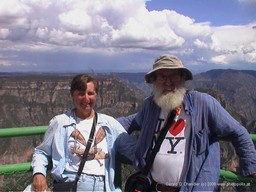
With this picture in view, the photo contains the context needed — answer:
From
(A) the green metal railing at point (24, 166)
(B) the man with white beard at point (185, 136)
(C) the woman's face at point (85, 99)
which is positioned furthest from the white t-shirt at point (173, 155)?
(C) the woman's face at point (85, 99)

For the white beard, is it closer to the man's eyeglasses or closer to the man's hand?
the man's eyeglasses

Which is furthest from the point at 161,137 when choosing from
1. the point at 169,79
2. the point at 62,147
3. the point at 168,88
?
the point at 62,147

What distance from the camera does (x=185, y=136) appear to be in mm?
4312

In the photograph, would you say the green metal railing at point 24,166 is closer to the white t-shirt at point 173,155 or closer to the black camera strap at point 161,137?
the white t-shirt at point 173,155

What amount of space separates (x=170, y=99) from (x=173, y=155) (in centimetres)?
69

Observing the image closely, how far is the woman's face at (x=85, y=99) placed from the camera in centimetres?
455

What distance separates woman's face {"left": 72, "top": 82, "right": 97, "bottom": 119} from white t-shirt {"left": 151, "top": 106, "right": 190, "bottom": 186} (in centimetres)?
106

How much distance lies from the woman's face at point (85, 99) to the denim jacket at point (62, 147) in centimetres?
19

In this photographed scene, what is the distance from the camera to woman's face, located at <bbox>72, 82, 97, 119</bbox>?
4.55 metres

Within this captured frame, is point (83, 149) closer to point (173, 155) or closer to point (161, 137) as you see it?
point (161, 137)

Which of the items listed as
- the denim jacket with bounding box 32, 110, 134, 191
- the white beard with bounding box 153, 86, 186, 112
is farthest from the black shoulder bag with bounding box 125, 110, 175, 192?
the denim jacket with bounding box 32, 110, 134, 191

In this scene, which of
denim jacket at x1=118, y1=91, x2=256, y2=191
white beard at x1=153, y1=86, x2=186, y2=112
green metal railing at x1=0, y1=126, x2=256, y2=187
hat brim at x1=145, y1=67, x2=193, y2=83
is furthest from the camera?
green metal railing at x1=0, y1=126, x2=256, y2=187

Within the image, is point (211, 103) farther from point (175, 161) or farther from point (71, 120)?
point (71, 120)

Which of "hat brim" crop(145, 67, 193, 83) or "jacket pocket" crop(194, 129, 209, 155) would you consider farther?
"hat brim" crop(145, 67, 193, 83)
